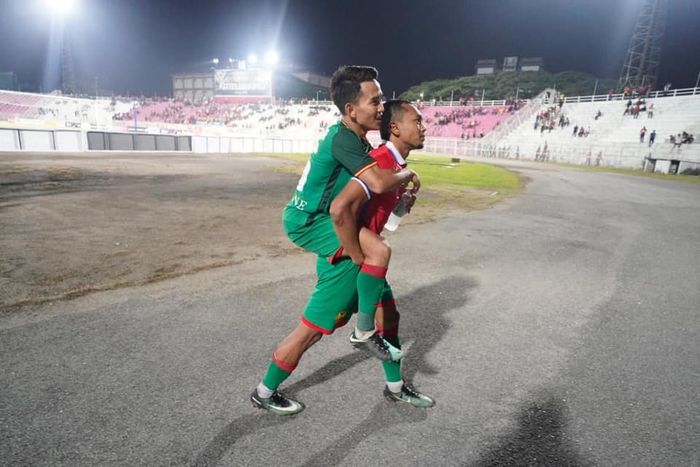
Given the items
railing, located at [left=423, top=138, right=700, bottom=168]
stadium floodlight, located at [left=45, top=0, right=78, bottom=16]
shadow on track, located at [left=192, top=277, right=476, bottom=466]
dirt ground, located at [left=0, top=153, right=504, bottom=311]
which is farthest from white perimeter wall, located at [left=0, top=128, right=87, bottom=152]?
stadium floodlight, located at [left=45, top=0, right=78, bottom=16]

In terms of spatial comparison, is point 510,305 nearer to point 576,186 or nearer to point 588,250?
point 588,250

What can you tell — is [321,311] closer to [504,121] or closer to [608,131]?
[608,131]

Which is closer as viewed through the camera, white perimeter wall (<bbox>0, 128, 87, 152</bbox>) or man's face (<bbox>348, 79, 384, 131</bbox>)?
man's face (<bbox>348, 79, 384, 131</bbox>)

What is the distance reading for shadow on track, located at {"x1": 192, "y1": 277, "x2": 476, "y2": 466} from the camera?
221 cm

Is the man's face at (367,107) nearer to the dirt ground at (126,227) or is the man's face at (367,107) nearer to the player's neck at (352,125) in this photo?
the player's neck at (352,125)

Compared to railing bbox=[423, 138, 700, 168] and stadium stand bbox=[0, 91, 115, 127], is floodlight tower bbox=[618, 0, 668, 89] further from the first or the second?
stadium stand bbox=[0, 91, 115, 127]

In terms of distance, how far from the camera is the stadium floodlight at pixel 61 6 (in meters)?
75.8

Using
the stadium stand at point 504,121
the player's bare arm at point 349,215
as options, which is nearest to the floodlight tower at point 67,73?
the stadium stand at point 504,121

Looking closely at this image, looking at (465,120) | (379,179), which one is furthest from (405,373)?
(465,120)

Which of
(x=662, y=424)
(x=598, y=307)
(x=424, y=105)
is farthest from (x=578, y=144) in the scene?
(x=662, y=424)

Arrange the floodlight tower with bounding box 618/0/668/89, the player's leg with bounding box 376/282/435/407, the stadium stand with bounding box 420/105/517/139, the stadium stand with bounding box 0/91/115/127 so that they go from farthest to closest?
the stadium stand with bounding box 0/91/115/127 < the stadium stand with bounding box 420/105/517/139 < the floodlight tower with bounding box 618/0/668/89 < the player's leg with bounding box 376/282/435/407

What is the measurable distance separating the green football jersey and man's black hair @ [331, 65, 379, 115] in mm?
153

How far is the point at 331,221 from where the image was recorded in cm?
231

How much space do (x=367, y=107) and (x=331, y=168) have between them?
1.36 ft
